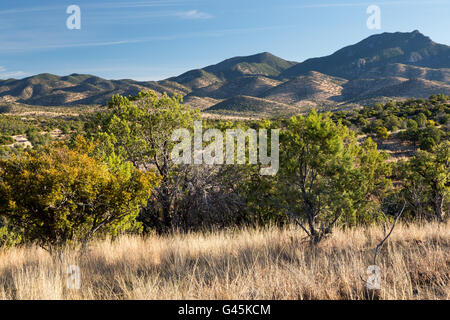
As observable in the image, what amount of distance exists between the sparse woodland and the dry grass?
0.08 feet

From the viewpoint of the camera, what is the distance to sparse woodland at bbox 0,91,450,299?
3199mm

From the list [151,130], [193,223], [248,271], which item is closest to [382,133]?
[193,223]

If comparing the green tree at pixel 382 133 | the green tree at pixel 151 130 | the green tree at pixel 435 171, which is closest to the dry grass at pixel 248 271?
the green tree at pixel 151 130

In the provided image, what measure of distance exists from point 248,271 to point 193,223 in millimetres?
7410

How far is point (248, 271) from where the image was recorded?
3.70m

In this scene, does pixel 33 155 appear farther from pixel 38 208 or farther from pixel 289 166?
pixel 289 166

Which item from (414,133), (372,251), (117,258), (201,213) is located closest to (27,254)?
(117,258)

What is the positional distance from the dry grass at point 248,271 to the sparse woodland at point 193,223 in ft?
0.08

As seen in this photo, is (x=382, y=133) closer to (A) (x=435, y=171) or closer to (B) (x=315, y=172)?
(A) (x=435, y=171)

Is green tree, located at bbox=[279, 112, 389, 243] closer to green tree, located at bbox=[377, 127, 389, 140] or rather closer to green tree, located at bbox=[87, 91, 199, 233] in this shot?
green tree, located at bbox=[87, 91, 199, 233]

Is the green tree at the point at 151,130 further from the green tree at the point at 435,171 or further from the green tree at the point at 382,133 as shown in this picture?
the green tree at the point at 382,133

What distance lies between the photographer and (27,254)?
6.16m

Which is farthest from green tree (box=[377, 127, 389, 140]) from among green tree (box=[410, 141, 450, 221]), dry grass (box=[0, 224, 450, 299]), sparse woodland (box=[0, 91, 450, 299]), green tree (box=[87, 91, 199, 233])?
dry grass (box=[0, 224, 450, 299])
